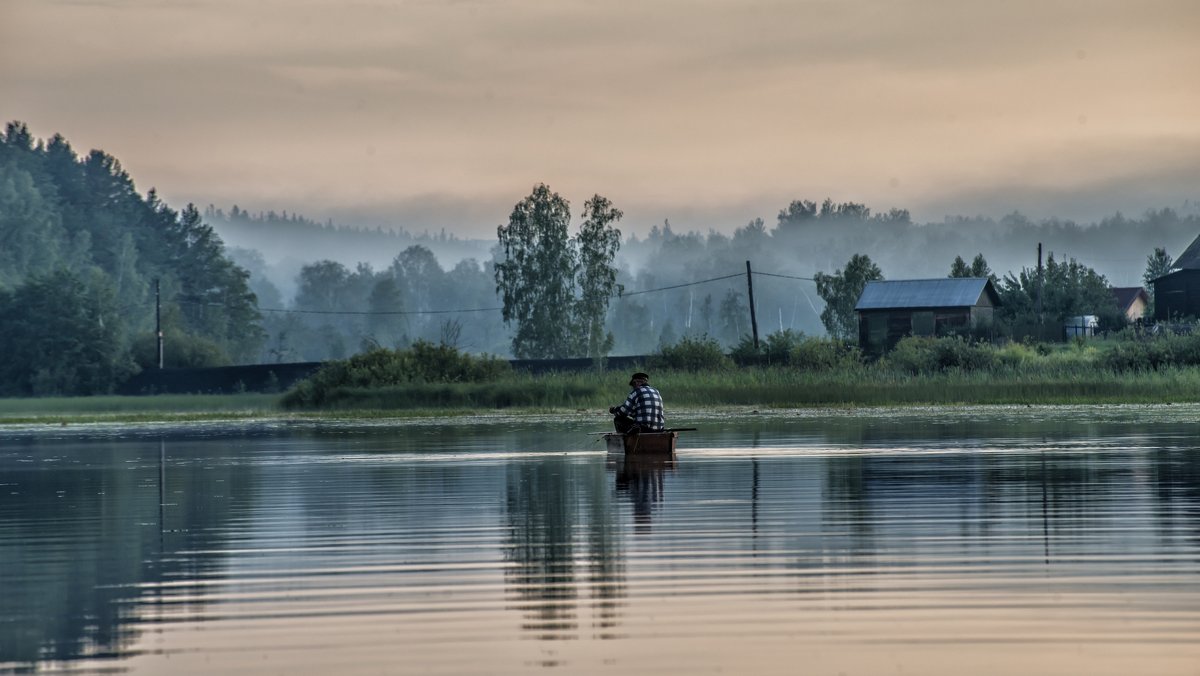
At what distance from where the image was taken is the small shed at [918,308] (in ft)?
321

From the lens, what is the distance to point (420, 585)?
1454cm

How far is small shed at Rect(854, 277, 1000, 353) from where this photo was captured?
97875mm

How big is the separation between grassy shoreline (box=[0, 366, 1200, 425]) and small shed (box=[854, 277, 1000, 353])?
2686 centimetres

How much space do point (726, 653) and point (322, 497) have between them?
14.7m

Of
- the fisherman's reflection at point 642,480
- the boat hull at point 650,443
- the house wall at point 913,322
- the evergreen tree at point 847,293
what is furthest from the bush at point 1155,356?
the evergreen tree at point 847,293

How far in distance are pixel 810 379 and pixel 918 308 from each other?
31.4 metres

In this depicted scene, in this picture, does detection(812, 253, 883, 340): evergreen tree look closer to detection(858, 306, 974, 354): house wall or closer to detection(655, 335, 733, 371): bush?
detection(858, 306, 974, 354): house wall

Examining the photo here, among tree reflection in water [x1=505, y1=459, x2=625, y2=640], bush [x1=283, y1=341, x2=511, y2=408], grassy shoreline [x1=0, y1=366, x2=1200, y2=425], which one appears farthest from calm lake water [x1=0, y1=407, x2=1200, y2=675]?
bush [x1=283, y1=341, x2=511, y2=408]

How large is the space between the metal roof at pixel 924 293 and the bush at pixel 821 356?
63.0ft

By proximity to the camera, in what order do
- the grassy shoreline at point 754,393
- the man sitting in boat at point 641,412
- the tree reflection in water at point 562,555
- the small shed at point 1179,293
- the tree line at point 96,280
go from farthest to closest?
the tree line at point 96,280
the small shed at point 1179,293
the grassy shoreline at point 754,393
the man sitting in boat at point 641,412
the tree reflection in water at point 562,555

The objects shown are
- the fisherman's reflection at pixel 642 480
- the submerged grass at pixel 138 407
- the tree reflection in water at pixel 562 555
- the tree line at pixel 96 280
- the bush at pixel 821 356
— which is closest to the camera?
the tree reflection in water at pixel 562 555

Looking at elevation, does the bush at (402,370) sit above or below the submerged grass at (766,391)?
above

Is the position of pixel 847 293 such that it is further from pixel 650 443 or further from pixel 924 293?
pixel 650 443

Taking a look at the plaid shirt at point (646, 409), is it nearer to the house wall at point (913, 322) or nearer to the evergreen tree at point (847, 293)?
the house wall at point (913, 322)
